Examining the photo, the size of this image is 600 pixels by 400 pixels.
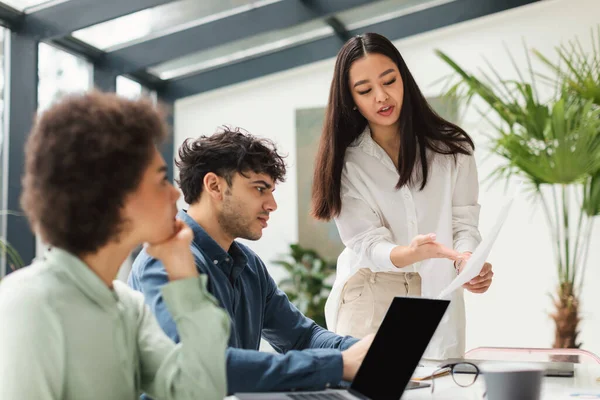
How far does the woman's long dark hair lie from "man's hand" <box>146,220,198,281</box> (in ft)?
3.97

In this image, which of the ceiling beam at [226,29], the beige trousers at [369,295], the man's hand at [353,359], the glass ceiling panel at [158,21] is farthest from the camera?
the ceiling beam at [226,29]

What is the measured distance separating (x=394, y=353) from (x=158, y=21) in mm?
4566

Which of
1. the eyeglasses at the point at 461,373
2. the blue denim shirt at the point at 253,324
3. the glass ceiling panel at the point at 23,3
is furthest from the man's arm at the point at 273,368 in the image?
the glass ceiling panel at the point at 23,3

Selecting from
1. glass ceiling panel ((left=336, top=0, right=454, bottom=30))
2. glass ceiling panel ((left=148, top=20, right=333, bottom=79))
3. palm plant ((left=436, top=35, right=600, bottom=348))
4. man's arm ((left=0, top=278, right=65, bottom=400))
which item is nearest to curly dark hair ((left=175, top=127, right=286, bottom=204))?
man's arm ((left=0, top=278, right=65, bottom=400))

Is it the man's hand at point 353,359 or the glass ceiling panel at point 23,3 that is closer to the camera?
the man's hand at point 353,359

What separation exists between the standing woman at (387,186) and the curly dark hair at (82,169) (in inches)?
48.8

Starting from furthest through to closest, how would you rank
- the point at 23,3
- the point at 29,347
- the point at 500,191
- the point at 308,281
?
the point at 308,281 → the point at 500,191 → the point at 23,3 → the point at 29,347

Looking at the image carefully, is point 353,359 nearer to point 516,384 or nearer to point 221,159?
point 516,384

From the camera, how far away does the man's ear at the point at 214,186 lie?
1811 mm

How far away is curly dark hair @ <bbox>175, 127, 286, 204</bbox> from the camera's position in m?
1.84

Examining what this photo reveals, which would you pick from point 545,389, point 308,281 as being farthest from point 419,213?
point 308,281

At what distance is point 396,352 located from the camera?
1351 mm

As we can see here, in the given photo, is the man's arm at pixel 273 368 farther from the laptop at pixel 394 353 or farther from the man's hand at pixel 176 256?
the man's hand at pixel 176 256

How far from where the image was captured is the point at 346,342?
1.83 metres
